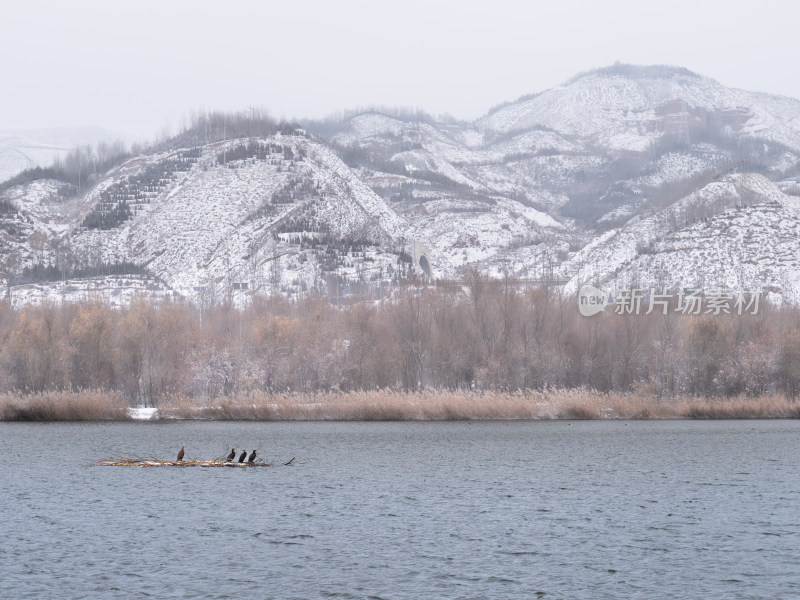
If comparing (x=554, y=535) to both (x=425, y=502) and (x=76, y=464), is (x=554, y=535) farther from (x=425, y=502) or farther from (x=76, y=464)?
(x=76, y=464)

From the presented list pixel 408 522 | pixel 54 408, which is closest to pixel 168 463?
pixel 408 522

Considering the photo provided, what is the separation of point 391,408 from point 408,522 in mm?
33649

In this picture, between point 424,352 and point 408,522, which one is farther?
point 424,352

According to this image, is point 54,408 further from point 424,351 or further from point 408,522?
point 408,522

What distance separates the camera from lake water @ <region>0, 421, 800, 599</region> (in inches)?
735

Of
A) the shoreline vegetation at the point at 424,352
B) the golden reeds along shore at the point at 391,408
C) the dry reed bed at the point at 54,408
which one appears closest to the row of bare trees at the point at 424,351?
the shoreline vegetation at the point at 424,352

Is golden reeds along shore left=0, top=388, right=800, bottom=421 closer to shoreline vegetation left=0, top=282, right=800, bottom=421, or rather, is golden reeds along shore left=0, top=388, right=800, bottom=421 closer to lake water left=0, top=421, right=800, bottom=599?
shoreline vegetation left=0, top=282, right=800, bottom=421

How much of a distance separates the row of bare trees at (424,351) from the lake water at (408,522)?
2714 cm

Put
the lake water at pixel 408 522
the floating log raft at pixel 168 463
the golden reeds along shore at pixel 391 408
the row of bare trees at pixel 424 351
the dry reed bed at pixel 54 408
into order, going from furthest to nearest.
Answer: the row of bare trees at pixel 424 351 < the golden reeds along shore at pixel 391 408 < the dry reed bed at pixel 54 408 < the floating log raft at pixel 168 463 < the lake water at pixel 408 522

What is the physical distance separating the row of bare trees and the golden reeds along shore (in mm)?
7441

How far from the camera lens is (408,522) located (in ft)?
83.0

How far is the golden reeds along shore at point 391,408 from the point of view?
191ft

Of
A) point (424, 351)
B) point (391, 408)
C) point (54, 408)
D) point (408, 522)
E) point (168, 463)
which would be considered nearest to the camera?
point (408, 522)

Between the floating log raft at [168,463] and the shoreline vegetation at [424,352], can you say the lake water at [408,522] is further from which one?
the shoreline vegetation at [424,352]
